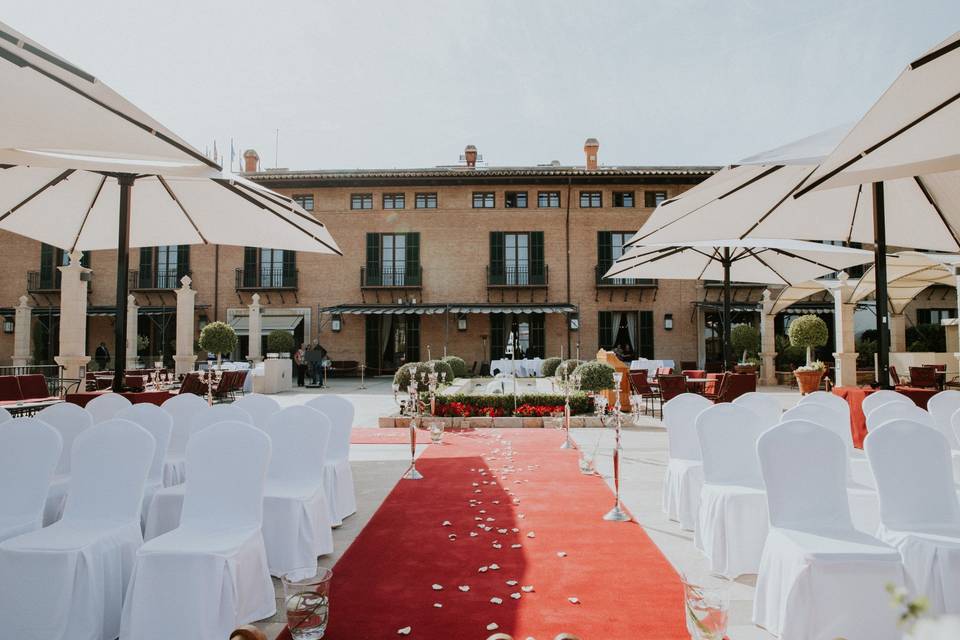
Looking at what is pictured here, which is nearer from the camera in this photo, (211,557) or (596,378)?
(211,557)

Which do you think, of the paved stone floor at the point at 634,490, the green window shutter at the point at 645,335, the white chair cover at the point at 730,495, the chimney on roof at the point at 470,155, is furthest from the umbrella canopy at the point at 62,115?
the chimney on roof at the point at 470,155

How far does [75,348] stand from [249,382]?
26.4ft

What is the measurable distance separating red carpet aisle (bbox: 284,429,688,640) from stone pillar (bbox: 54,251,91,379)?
682 cm

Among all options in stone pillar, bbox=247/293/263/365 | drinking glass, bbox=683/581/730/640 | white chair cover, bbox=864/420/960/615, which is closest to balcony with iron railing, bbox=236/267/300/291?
stone pillar, bbox=247/293/263/365

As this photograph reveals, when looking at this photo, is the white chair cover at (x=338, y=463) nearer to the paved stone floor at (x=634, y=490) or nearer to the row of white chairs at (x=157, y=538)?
the paved stone floor at (x=634, y=490)

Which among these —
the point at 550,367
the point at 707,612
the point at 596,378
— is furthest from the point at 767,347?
the point at 707,612

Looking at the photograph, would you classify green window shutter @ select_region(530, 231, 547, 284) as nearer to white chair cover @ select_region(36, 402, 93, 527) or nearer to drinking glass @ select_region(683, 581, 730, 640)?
white chair cover @ select_region(36, 402, 93, 527)

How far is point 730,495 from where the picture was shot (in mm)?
3508

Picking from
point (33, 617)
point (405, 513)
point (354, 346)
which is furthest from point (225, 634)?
point (354, 346)

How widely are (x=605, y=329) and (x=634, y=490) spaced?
1654cm

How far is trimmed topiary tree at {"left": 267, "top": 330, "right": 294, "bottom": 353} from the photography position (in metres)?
18.8

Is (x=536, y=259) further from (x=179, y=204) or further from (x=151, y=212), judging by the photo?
(x=179, y=204)

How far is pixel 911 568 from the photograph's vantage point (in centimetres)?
273

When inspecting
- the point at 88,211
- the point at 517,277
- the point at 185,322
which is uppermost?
the point at 517,277
